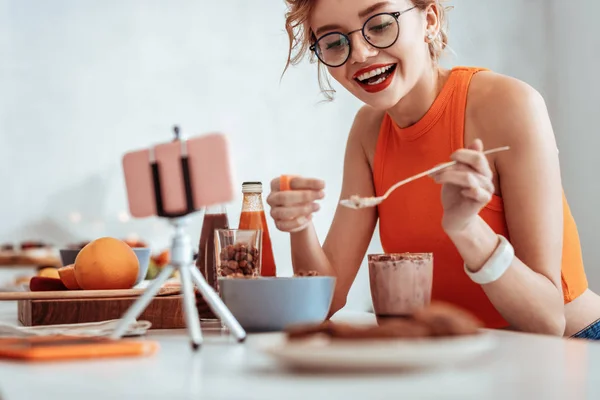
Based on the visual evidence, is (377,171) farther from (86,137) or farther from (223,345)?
(86,137)

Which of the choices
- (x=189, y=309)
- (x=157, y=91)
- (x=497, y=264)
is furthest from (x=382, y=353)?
(x=157, y=91)

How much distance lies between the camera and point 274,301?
96 centimetres

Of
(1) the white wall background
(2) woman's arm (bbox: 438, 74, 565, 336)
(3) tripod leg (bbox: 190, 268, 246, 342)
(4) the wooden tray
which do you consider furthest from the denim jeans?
(1) the white wall background

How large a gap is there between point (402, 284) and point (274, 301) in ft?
0.63

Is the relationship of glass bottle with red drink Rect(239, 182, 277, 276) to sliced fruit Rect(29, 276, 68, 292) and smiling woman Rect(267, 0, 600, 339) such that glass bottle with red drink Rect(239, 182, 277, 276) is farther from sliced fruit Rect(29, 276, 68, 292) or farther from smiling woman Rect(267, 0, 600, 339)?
sliced fruit Rect(29, 276, 68, 292)

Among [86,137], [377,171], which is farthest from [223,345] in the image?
[86,137]

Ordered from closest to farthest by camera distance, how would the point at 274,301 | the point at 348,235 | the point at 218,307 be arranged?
the point at 218,307 → the point at 274,301 → the point at 348,235

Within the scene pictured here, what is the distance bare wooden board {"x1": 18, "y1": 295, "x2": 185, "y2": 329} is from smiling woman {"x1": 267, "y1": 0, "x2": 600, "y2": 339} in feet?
0.69

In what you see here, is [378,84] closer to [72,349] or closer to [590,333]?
[590,333]

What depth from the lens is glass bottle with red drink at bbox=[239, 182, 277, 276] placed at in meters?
1.20

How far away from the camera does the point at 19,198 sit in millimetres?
4242

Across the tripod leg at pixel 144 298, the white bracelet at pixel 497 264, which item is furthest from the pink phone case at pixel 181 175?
the white bracelet at pixel 497 264

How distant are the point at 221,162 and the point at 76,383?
0.26 metres

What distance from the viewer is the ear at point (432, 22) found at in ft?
5.15
